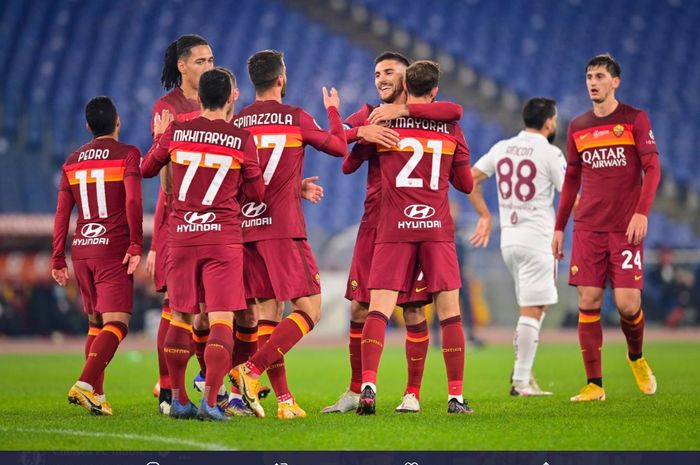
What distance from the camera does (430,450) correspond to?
5.02 m

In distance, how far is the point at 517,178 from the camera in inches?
348

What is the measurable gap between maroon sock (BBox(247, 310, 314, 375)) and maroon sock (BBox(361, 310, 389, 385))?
15.2 inches

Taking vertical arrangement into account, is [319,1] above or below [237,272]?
above

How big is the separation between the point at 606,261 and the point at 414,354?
1941 millimetres

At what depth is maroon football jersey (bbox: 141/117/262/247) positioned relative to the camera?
622 cm

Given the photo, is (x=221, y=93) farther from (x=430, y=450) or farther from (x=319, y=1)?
(x=319, y=1)

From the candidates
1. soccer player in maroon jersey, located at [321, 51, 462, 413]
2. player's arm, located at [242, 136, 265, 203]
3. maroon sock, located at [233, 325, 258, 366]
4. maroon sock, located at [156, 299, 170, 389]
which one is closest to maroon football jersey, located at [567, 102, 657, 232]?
soccer player in maroon jersey, located at [321, 51, 462, 413]

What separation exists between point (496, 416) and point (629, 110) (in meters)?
2.74

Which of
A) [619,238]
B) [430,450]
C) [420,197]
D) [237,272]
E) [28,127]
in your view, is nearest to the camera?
[430,450]

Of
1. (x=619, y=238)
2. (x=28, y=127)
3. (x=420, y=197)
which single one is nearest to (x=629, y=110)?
(x=619, y=238)

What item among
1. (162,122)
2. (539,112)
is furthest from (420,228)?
(539,112)

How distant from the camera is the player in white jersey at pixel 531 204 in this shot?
878 centimetres

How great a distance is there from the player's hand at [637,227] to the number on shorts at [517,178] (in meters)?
1.30

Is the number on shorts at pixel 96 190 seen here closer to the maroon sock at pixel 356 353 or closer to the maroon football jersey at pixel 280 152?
the maroon football jersey at pixel 280 152
